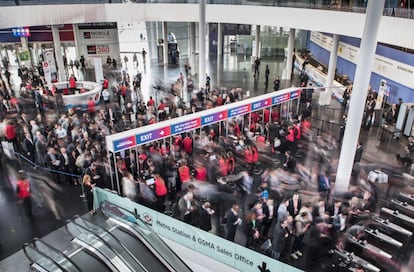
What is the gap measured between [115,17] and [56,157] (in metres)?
14.1

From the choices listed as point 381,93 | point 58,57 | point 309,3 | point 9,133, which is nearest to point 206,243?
point 9,133

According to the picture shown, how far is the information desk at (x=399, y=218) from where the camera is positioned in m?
7.40

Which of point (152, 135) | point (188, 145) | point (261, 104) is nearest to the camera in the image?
point (152, 135)

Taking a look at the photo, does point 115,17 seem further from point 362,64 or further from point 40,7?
point 362,64

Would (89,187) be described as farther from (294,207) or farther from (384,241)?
(384,241)

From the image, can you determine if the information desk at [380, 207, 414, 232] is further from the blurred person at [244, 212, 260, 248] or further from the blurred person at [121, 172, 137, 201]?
the blurred person at [121, 172, 137, 201]

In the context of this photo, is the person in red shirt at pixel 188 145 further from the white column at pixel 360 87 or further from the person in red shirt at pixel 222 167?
the white column at pixel 360 87

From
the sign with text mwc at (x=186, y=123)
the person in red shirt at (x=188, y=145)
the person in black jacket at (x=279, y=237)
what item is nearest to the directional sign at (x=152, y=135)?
the sign with text mwc at (x=186, y=123)

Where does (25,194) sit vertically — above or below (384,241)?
above

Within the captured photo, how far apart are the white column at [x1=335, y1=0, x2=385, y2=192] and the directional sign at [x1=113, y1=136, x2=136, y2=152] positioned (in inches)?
213

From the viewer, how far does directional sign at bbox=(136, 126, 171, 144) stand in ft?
30.2

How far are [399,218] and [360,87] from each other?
325cm

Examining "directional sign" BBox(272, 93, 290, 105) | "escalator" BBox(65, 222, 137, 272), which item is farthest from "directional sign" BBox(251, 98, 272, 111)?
"escalator" BBox(65, 222, 137, 272)

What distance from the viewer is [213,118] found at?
11055 mm
